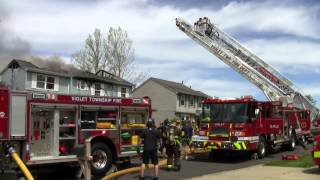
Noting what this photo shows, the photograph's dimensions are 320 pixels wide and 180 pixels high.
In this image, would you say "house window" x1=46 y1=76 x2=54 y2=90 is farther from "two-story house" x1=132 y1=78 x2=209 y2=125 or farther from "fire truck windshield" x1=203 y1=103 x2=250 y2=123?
"fire truck windshield" x1=203 y1=103 x2=250 y2=123

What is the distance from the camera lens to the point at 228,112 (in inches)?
760

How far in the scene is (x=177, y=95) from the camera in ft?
194

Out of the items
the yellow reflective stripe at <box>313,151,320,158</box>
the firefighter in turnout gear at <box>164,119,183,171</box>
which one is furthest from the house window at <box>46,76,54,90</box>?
the yellow reflective stripe at <box>313,151,320,158</box>

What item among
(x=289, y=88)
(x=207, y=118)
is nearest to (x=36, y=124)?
(x=207, y=118)

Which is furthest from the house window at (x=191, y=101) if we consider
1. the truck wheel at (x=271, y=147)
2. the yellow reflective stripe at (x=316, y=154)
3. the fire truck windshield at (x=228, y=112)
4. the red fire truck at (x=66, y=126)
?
the yellow reflective stripe at (x=316, y=154)

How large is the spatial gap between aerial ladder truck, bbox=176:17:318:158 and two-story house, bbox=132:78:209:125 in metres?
19.9

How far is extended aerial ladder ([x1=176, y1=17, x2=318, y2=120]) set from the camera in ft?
121

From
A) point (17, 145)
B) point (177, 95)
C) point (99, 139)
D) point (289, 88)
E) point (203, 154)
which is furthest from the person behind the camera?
point (177, 95)

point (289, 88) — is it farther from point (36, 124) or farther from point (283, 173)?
point (36, 124)

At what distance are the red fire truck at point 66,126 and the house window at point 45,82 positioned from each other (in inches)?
920

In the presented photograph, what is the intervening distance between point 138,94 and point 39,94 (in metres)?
48.9

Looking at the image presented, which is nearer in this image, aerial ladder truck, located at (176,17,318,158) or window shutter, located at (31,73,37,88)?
aerial ladder truck, located at (176,17,318,158)

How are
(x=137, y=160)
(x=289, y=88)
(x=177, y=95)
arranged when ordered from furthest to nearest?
(x=177, y=95)
(x=289, y=88)
(x=137, y=160)

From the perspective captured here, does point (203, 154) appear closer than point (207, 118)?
No
